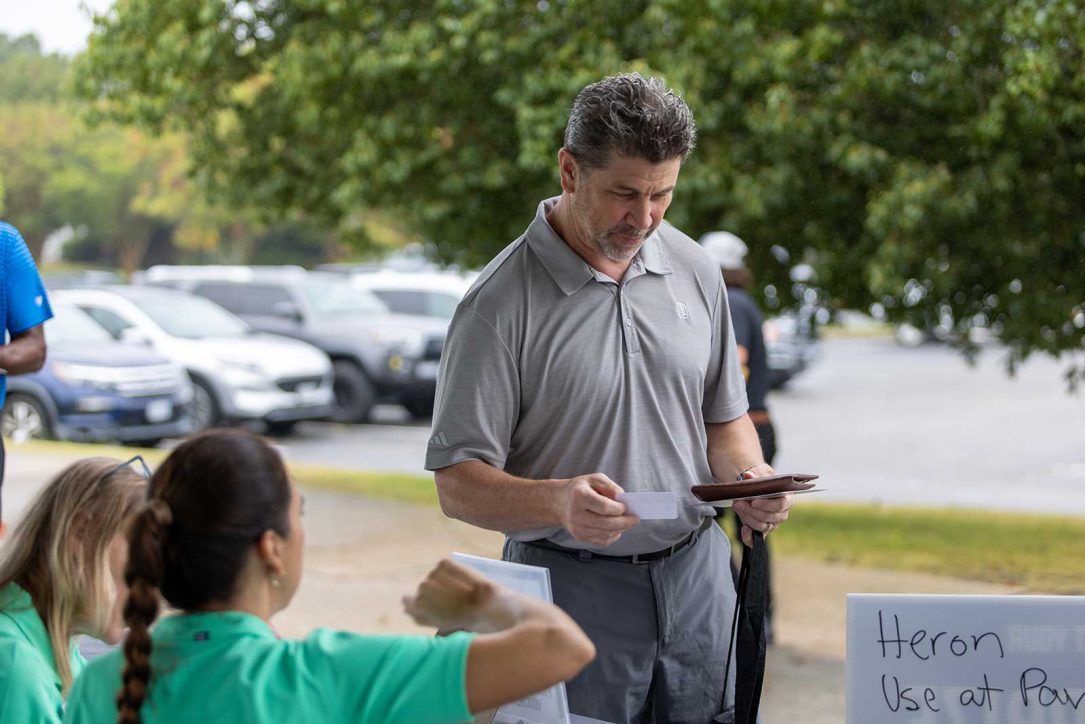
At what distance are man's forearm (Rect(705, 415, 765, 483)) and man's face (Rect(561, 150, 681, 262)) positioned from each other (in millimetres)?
479

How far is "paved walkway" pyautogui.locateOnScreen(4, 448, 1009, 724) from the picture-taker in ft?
19.1

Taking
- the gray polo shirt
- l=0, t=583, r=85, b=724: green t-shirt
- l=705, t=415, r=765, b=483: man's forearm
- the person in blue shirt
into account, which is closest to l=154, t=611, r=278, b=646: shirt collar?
l=0, t=583, r=85, b=724: green t-shirt

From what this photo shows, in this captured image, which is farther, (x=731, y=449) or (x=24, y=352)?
(x=24, y=352)

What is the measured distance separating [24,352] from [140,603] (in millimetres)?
2431

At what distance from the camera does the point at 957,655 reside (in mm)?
2230

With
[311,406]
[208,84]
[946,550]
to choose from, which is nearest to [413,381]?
[311,406]

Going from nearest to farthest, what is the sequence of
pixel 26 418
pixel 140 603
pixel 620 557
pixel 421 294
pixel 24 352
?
pixel 140 603
pixel 620 557
pixel 24 352
pixel 26 418
pixel 421 294

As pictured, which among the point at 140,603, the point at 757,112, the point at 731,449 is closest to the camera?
the point at 140,603

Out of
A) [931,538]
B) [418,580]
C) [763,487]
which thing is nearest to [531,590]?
[763,487]

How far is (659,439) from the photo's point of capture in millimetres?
2584

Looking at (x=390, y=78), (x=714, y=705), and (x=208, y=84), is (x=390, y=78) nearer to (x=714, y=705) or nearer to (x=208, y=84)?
(x=208, y=84)

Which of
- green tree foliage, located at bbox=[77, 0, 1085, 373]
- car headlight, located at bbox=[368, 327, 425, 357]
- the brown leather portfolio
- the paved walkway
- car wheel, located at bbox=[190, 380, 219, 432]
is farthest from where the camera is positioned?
car headlight, located at bbox=[368, 327, 425, 357]

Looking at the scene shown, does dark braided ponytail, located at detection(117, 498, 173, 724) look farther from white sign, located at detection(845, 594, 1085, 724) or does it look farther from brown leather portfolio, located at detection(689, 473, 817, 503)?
white sign, located at detection(845, 594, 1085, 724)

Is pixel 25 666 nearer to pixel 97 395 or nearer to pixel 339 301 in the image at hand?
pixel 97 395
